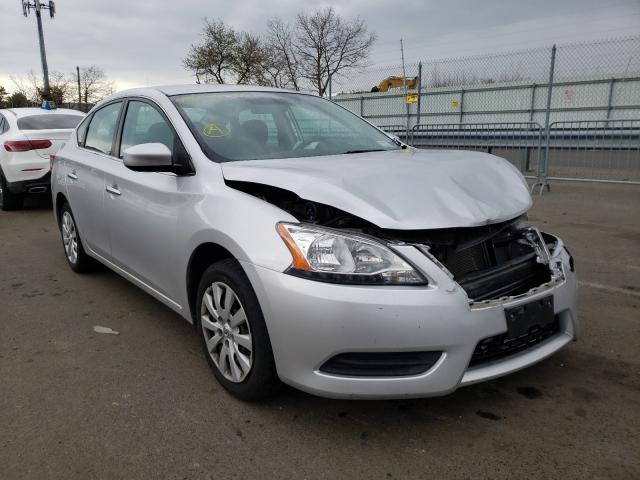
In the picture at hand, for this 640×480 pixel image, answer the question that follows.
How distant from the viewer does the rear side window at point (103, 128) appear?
4.07m

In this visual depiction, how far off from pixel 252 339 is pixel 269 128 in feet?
4.93

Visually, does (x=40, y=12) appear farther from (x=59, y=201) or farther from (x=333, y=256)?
(x=333, y=256)

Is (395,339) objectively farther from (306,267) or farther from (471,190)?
(471,190)

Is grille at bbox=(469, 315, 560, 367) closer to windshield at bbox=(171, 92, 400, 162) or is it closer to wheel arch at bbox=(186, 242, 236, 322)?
wheel arch at bbox=(186, 242, 236, 322)

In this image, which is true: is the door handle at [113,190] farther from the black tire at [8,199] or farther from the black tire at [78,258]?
the black tire at [8,199]

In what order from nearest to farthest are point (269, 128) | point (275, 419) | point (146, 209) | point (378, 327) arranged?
point (378, 327) → point (275, 419) → point (146, 209) → point (269, 128)

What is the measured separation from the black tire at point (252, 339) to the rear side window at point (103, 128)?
1.97m

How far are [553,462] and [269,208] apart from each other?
1596mm

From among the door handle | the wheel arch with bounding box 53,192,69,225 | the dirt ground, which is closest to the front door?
the door handle

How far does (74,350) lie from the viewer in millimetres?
3316

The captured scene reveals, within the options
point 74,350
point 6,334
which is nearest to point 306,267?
point 74,350

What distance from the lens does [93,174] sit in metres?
4.07

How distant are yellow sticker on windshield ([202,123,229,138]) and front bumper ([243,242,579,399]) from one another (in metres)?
1.11

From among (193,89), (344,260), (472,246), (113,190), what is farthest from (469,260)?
(113,190)
